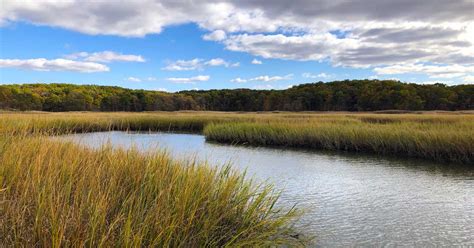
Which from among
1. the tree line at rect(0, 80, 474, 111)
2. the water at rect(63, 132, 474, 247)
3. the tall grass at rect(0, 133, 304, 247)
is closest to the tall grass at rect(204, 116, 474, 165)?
the water at rect(63, 132, 474, 247)

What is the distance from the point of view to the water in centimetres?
556

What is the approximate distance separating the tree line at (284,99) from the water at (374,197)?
168 feet

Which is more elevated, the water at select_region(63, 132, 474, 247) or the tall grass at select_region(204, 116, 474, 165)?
the tall grass at select_region(204, 116, 474, 165)

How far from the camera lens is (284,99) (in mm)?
76312

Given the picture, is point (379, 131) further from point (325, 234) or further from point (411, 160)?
point (325, 234)

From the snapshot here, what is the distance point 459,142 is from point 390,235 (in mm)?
9257

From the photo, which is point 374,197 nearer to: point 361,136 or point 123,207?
point 123,207

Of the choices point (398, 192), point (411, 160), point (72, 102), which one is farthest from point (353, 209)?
point (72, 102)

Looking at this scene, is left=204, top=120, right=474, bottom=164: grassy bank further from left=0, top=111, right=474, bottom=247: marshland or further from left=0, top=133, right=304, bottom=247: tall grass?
left=0, top=133, right=304, bottom=247: tall grass

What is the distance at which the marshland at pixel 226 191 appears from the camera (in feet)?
10.2

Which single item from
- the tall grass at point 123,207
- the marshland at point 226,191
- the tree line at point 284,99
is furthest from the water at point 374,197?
the tree line at point 284,99

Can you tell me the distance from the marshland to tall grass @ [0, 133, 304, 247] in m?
0.02

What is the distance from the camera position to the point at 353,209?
22.7 ft

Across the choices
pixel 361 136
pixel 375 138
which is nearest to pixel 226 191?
pixel 375 138
